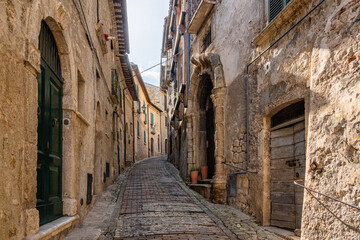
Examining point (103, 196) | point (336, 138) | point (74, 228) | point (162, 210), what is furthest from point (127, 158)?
point (336, 138)

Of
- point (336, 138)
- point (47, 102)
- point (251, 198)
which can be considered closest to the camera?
point (336, 138)

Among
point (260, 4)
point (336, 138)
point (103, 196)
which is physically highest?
point (260, 4)

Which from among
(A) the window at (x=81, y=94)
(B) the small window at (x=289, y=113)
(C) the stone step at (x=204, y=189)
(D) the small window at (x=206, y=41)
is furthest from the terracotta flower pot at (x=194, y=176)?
(A) the window at (x=81, y=94)

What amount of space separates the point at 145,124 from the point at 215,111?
1946 cm

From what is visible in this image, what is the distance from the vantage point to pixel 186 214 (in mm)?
6293

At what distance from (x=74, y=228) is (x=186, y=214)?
2242 millimetres

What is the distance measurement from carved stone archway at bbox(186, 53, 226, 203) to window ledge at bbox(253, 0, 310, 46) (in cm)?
237

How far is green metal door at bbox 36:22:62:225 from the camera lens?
12.8 ft

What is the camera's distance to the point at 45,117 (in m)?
4.06

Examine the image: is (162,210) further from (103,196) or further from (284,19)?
(284,19)

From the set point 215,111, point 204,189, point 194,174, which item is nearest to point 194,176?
point 194,174

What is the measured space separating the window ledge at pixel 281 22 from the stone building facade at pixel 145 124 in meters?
14.3

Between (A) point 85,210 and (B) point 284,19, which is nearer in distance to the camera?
(B) point 284,19

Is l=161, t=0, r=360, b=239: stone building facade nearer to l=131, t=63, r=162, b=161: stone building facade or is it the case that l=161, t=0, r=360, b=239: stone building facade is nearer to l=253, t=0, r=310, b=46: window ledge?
l=253, t=0, r=310, b=46: window ledge
